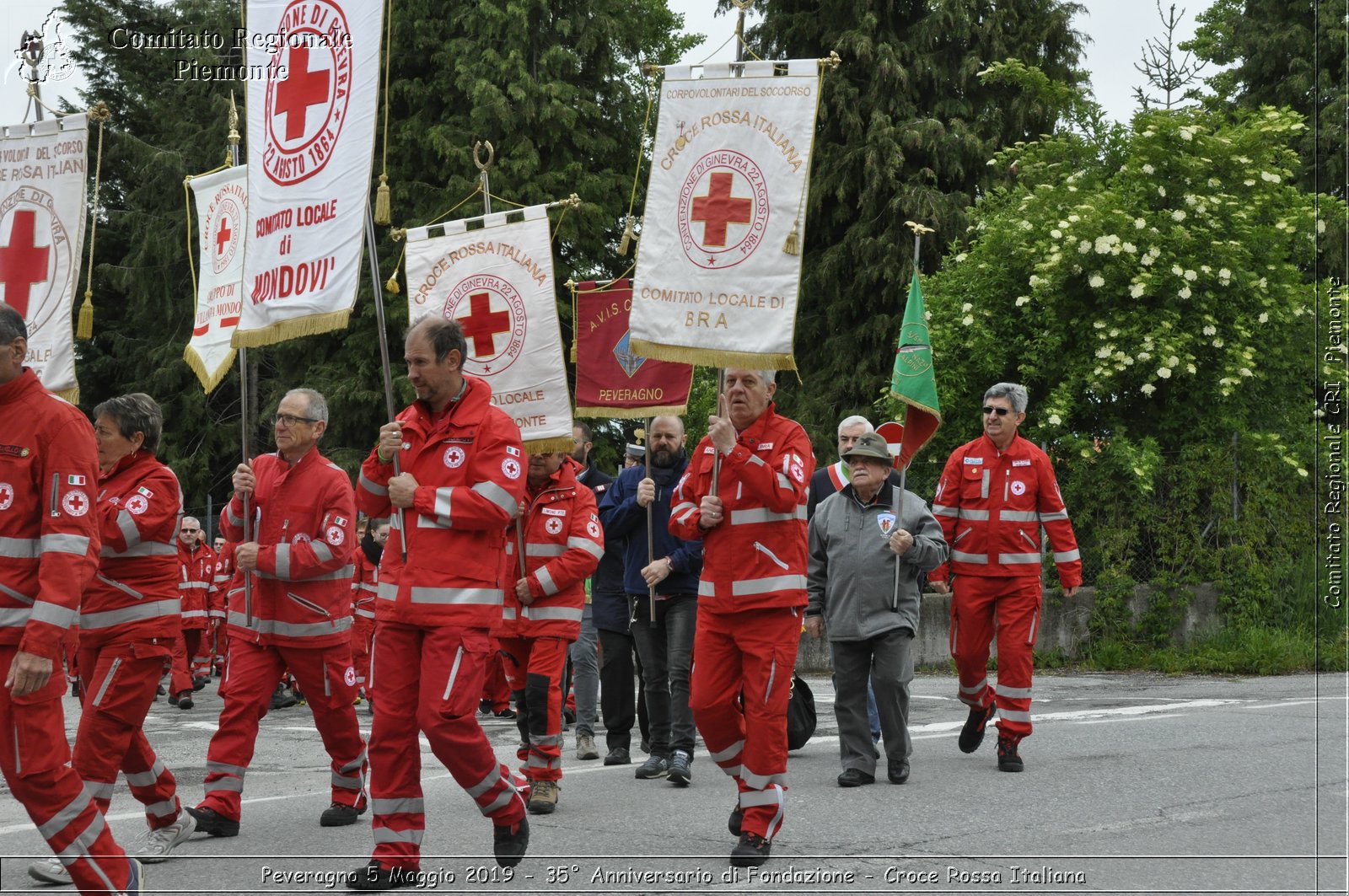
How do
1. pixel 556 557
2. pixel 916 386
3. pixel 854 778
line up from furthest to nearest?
pixel 916 386 → pixel 854 778 → pixel 556 557

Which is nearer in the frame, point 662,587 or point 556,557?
point 556,557

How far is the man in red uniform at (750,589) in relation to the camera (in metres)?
6.62

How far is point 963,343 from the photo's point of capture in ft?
60.7

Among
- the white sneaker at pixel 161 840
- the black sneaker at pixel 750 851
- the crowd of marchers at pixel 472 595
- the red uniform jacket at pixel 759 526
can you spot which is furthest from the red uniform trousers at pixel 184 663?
the black sneaker at pixel 750 851

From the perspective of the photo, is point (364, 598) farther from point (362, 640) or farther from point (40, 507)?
point (40, 507)

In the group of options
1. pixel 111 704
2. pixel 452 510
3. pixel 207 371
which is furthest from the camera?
pixel 207 371

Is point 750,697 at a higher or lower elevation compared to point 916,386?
lower

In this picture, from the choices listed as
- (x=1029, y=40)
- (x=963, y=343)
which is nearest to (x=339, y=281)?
(x=963, y=343)

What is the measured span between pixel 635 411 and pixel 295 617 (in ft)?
11.1

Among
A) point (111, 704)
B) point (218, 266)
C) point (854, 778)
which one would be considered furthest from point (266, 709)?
point (218, 266)

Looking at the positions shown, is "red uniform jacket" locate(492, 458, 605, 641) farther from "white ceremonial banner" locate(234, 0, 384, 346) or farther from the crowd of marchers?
"white ceremonial banner" locate(234, 0, 384, 346)

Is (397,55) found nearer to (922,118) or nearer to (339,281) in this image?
(922,118)

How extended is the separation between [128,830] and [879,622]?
424 centimetres

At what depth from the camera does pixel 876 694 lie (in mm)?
9008
